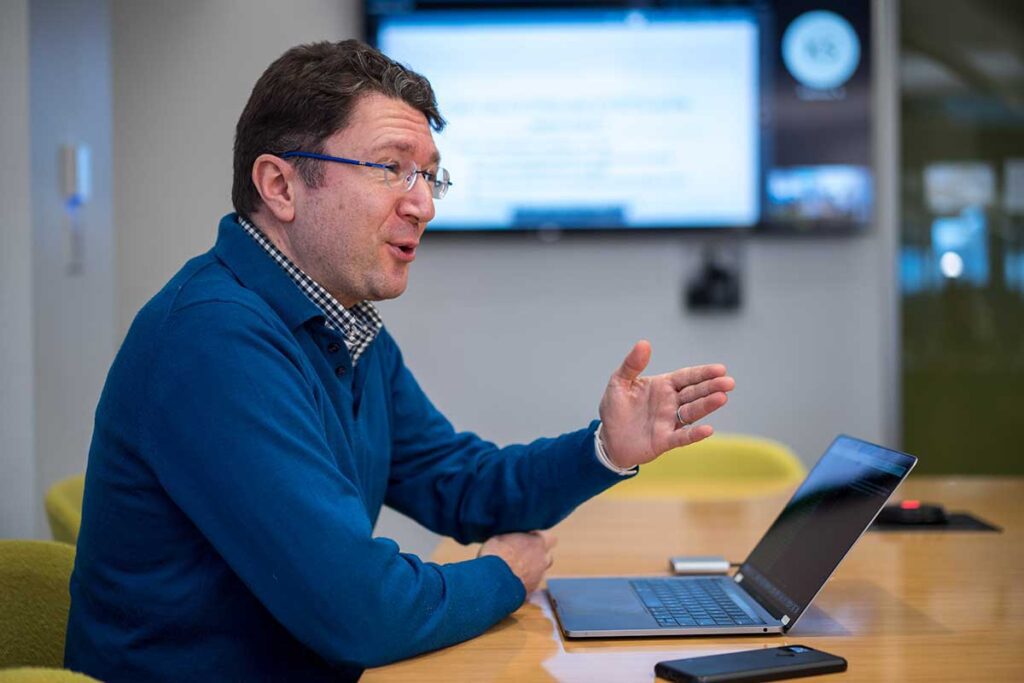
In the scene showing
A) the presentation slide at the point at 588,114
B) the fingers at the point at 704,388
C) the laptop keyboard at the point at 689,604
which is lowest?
the laptop keyboard at the point at 689,604

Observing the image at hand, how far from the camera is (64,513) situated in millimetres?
2021

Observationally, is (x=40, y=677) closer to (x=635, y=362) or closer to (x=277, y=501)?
(x=277, y=501)

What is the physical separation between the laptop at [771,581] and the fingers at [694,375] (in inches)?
9.1

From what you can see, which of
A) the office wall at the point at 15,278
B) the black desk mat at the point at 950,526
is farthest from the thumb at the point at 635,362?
the office wall at the point at 15,278

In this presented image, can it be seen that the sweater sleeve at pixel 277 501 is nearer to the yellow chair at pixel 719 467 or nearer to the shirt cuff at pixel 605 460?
the shirt cuff at pixel 605 460

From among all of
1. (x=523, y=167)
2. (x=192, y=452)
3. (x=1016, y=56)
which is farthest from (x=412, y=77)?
(x=1016, y=56)

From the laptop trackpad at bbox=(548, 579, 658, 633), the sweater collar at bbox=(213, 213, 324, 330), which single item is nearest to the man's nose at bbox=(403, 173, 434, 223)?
the sweater collar at bbox=(213, 213, 324, 330)

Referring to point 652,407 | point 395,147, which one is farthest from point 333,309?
point 652,407

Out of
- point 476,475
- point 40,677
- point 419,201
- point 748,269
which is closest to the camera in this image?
point 40,677

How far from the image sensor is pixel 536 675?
122 centimetres

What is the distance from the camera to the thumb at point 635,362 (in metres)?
1.53

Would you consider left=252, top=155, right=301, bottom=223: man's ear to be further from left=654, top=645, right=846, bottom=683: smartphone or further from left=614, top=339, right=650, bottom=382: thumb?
left=654, top=645, right=846, bottom=683: smartphone

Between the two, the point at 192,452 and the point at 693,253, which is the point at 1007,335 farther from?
the point at 192,452

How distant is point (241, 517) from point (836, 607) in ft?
2.72
